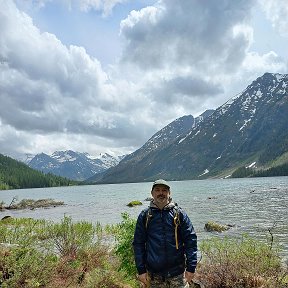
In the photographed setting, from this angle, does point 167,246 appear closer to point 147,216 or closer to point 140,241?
point 140,241

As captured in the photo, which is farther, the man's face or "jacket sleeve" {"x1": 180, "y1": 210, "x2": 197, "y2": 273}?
the man's face

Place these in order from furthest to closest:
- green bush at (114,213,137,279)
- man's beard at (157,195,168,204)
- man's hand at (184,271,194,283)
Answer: green bush at (114,213,137,279) → man's beard at (157,195,168,204) → man's hand at (184,271,194,283)

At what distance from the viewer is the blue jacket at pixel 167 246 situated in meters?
8.07

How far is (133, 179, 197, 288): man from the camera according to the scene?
808 cm

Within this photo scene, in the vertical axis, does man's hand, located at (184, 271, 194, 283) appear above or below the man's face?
below

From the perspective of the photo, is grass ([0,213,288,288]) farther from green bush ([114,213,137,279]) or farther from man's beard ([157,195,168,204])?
man's beard ([157,195,168,204])

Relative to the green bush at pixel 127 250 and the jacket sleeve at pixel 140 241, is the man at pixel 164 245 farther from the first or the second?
the green bush at pixel 127 250

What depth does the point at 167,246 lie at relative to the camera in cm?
805

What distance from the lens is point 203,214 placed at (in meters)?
52.9

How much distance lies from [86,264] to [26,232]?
277cm

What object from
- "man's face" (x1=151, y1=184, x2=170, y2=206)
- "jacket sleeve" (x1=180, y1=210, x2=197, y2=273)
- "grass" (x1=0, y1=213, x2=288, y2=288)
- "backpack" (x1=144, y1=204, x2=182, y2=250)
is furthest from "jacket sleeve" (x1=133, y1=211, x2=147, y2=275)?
"grass" (x1=0, y1=213, x2=288, y2=288)

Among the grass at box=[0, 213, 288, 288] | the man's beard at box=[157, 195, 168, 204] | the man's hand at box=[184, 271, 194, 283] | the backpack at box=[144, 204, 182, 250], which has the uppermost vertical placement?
the man's beard at box=[157, 195, 168, 204]

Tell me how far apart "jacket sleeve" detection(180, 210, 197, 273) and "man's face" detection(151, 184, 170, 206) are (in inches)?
19.1

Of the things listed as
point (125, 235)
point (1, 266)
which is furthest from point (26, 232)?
point (125, 235)
